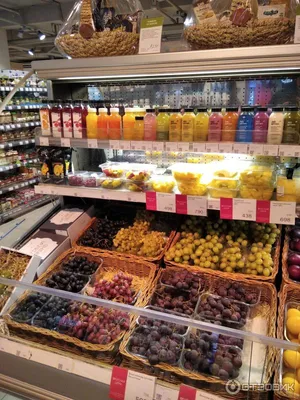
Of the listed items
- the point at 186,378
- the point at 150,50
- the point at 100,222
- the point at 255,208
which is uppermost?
the point at 150,50

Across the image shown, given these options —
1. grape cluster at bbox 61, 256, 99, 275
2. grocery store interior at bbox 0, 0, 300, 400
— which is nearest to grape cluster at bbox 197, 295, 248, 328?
grocery store interior at bbox 0, 0, 300, 400

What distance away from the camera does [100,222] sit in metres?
2.62

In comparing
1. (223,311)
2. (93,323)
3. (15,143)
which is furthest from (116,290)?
(15,143)

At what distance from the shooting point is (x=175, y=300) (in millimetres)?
1813

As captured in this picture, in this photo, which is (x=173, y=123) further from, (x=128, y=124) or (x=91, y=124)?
(x=91, y=124)

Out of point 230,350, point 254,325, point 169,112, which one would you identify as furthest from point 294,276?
point 169,112

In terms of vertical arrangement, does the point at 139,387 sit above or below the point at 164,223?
below

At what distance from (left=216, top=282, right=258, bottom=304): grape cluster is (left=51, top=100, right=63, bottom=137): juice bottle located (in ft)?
4.89

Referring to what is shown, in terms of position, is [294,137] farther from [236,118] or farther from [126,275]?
[126,275]

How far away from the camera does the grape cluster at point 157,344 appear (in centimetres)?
145

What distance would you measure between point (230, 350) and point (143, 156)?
5.51 feet

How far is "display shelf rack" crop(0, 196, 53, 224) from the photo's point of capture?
5847mm

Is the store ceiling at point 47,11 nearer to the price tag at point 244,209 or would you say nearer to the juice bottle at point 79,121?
the juice bottle at point 79,121

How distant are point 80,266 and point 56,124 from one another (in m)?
1.00
